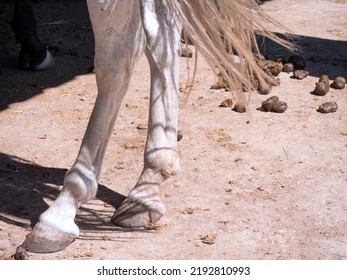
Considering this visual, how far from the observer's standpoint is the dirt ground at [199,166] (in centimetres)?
341

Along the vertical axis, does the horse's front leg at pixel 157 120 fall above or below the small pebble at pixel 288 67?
above

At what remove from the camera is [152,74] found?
348 cm

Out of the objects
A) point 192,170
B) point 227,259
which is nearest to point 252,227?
point 227,259

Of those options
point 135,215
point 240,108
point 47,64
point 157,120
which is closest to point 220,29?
point 157,120

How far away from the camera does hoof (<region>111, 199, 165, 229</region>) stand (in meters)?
3.50

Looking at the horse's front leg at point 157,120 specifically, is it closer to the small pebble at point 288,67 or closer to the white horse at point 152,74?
the white horse at point 152,74

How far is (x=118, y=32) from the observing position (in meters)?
3.30

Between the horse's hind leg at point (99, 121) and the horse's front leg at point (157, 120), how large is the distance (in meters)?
0.07

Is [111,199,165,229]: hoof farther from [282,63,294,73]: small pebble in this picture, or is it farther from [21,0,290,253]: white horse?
[282,63,294,73]: small pebble

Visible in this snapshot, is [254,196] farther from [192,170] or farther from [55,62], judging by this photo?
[55,62]

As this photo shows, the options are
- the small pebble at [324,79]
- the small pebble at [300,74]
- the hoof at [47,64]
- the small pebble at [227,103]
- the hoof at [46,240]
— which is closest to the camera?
the hoof at [46,240]

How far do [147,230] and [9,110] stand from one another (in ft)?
5.26

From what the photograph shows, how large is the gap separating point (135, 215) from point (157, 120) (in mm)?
369

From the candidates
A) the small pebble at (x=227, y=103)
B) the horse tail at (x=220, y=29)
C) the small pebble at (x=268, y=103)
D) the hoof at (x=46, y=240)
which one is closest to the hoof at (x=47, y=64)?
the small pebble at (x=227, y=103)
